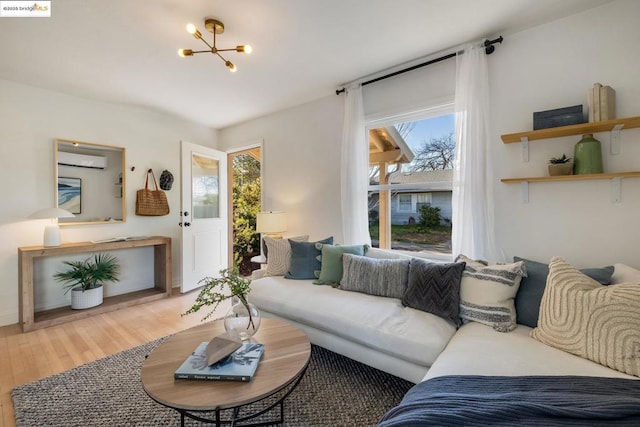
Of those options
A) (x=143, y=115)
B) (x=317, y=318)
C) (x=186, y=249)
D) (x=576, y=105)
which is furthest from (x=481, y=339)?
(x=143, y=115)

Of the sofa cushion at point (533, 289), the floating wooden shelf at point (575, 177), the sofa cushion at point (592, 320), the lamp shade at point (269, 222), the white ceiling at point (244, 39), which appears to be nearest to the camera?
the sofa cushion at point (592, 320)

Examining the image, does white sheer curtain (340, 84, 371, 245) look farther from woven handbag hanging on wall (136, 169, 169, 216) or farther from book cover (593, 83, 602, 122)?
woven handbag hanging on wall (136, 169, 169, 216)

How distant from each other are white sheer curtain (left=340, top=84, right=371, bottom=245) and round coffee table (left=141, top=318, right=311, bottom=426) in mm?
1520

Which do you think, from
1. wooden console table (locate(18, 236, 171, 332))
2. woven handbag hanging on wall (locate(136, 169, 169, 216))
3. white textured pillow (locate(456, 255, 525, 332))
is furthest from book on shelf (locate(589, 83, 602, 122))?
woven handbag hanging on wall (locate(136, 169, 169, 216))

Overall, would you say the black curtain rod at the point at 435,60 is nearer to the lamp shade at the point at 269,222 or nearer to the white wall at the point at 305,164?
the white wall at the point at 305,164

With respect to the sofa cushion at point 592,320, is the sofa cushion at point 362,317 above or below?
below

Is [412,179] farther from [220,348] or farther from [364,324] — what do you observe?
[220,348]

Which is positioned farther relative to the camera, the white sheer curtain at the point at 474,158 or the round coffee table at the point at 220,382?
the white sheer curtain at the point at 474,158

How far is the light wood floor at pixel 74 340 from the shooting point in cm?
195

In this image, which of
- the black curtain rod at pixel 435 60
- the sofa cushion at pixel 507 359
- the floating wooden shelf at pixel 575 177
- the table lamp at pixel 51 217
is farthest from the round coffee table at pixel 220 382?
Answer: the black curtain rod at pixel 435 60

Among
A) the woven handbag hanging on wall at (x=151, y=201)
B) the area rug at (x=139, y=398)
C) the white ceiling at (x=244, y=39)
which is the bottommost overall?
the area rug at (x=139, y=398)

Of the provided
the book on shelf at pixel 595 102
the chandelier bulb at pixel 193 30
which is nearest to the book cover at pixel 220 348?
the chandelier bulb at pixel 193 30

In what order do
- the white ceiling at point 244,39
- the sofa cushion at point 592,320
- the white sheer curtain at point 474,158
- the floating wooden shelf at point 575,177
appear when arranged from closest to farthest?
the sofa cushion at point 592,320, the floating wooden shelf at point 575,177, the white ceiling at point 244,39, the white sheer curtain at point 474,158

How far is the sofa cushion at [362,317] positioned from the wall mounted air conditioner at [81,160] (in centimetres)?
262
